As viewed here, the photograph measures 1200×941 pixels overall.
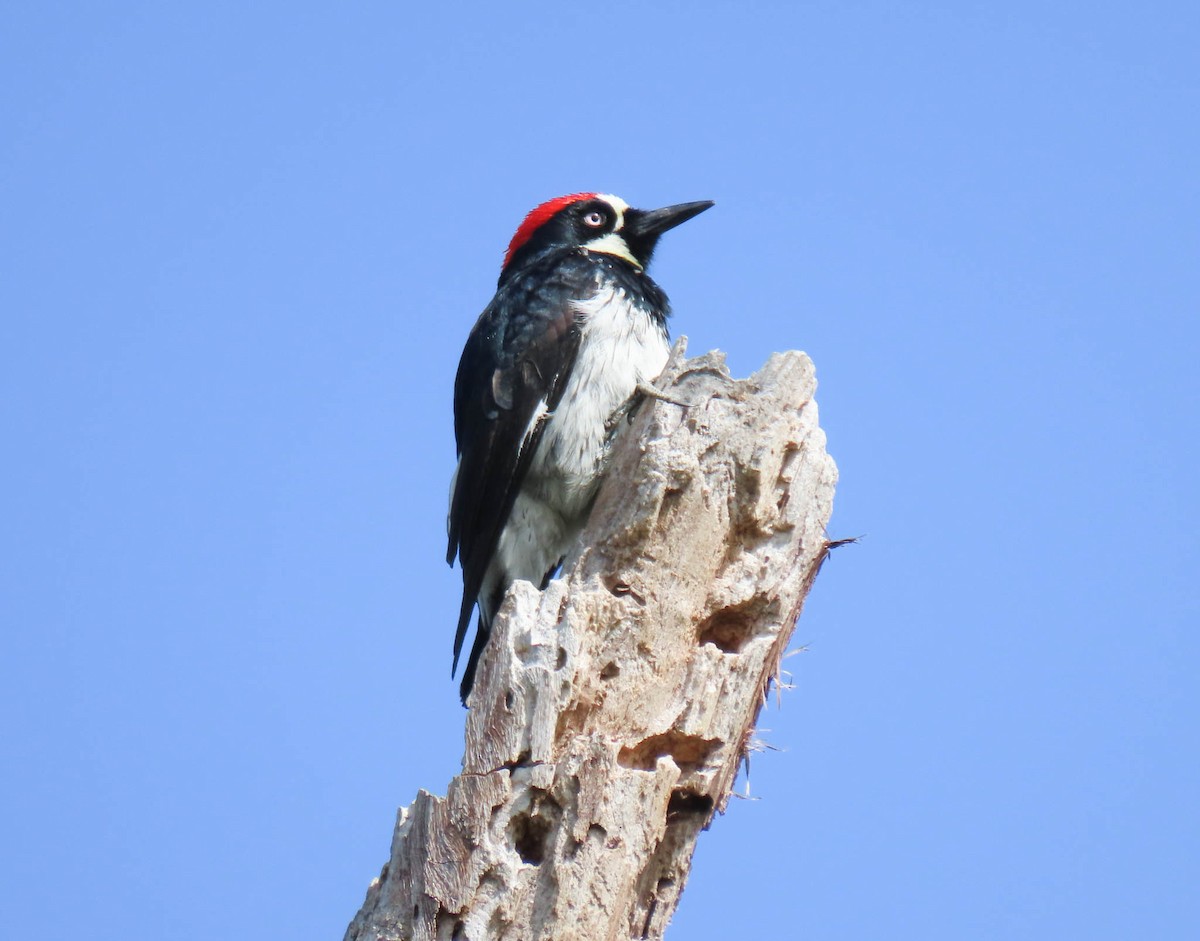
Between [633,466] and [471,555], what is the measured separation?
124 cm

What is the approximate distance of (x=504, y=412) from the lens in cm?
500

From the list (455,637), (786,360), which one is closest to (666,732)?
(786,360)

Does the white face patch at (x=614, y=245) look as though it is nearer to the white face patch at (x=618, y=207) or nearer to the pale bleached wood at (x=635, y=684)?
the white face patch at (x=618, y=207)

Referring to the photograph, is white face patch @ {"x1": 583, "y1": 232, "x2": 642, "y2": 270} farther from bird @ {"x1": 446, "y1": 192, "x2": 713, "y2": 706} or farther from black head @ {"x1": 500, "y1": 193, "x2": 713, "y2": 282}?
bird @ {"x1": 446, "y1": 192, "x2": 713, "y2": 706}

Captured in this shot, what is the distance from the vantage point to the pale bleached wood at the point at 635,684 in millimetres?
3127

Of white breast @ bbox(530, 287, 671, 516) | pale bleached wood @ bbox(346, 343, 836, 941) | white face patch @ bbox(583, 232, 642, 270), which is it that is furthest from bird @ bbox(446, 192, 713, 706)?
white face patch @ bbox(583, 232, 642, 270)

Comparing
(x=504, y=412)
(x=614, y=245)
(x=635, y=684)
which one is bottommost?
(x=635, y=684)

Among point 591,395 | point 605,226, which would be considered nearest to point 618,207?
point 605,226

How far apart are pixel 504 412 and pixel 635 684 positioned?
5.69 ft

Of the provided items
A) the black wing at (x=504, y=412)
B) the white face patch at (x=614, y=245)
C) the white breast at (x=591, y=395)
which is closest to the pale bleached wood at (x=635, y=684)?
the white breast at (x=591, y=395)

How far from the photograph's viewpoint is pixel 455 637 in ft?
16.0

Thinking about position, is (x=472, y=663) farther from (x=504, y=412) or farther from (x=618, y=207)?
(x=618, y=207)

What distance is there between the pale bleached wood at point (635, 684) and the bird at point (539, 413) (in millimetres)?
618

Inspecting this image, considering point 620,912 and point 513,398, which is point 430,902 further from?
point 513,398
